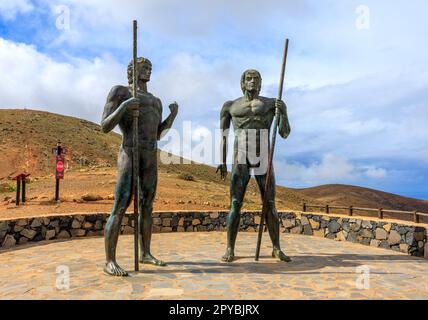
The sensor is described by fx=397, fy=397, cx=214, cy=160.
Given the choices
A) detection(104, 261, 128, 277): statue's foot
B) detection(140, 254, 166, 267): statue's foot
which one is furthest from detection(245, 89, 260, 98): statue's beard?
detection(104, 261, 128, 277): statue's foot

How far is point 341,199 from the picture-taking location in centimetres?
3959

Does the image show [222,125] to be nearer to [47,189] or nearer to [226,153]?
[226,153]

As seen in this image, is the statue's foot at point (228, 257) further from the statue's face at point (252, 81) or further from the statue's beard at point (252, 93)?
the statue's face at point (252, 81)

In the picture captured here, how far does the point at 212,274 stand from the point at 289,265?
1.32 meters

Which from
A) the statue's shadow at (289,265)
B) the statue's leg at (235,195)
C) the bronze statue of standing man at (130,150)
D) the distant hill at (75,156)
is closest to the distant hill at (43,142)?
the distant hill at (75,156)

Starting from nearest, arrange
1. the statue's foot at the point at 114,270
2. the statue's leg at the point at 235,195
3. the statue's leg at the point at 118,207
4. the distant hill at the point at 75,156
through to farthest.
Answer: the statue's foot at the point at 114,270
the statue's leg at the point at 118,207
the statue's leg at the point at 235,195
the distant hill at the point at 75,156

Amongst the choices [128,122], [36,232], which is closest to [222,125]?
[128,122]

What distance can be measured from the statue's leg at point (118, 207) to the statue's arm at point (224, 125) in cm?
172

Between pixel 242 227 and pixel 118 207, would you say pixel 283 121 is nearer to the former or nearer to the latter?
pixel 118 207

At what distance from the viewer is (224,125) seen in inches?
255

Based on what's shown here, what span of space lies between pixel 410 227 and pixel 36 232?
7.12 metres

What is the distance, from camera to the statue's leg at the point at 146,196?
557 cm

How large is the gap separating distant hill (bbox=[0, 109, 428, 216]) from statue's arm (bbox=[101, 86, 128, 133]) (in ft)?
86.8

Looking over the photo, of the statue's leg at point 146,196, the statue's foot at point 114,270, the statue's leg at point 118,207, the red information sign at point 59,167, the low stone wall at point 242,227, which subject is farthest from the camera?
the red information sign at point 59,167
